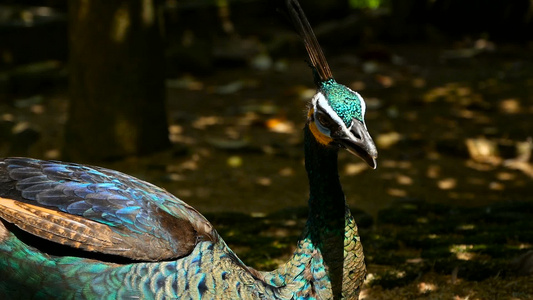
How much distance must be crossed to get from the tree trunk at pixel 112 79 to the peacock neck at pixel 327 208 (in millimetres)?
4355

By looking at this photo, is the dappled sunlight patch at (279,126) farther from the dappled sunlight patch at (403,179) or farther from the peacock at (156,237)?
the peacock at (156,237)

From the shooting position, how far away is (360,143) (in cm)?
281

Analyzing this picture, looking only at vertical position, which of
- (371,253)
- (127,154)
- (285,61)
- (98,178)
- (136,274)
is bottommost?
(285,61)

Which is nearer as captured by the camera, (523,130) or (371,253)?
(371,253)

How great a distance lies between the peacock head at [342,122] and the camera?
2.82 metres

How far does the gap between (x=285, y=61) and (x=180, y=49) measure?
174 cm

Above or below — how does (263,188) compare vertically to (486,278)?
below

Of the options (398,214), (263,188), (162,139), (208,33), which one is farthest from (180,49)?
(398,214)

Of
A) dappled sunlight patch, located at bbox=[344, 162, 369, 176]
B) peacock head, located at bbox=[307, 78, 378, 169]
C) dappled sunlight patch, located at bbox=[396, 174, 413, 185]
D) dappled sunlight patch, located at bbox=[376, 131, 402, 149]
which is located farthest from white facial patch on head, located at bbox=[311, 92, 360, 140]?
dappled sunlight patch, located at bbox=[376, 131, 402, 149]

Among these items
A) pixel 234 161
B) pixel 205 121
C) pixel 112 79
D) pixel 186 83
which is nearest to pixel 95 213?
pixel 112 79

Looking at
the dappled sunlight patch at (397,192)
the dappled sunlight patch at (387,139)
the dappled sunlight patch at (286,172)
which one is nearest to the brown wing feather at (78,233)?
the dappled sunlight patch at (397,192)

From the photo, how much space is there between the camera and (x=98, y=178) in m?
3.33

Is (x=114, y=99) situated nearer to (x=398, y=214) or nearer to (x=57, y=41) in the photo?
(x=398, y=214)

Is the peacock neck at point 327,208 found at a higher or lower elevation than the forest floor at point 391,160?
higher
